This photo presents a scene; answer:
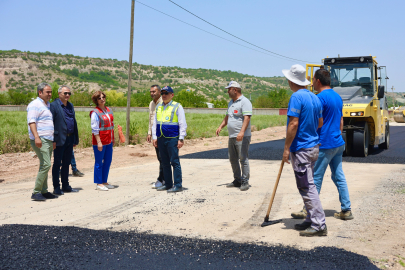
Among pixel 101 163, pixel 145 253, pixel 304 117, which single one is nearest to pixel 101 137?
pixel 101 163

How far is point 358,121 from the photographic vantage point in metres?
12.4

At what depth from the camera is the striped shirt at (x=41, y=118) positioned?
21.2 feet

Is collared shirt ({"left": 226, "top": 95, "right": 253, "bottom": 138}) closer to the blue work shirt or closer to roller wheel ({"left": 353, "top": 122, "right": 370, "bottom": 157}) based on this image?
the blue work shirt

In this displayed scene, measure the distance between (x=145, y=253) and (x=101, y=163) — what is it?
3901mm

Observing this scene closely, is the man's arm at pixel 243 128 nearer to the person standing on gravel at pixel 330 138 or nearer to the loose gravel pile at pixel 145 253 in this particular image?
the person standing on gravel at pixel 330 138

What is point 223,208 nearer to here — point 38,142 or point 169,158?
point 169,158

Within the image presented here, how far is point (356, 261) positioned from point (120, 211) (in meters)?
3.58

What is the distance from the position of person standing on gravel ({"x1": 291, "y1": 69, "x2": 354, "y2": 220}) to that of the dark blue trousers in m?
4.74

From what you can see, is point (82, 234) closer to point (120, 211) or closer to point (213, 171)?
point (120, 211)

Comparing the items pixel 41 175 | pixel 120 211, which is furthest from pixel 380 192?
pixel 41 175

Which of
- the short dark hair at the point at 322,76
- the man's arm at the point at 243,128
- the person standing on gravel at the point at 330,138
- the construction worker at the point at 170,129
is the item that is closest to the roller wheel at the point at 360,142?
the man's arm at the point at 243,128

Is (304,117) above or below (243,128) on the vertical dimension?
above

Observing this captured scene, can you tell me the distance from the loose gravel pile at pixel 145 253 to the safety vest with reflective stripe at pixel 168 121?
281cm

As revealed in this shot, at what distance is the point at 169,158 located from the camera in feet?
24.4
